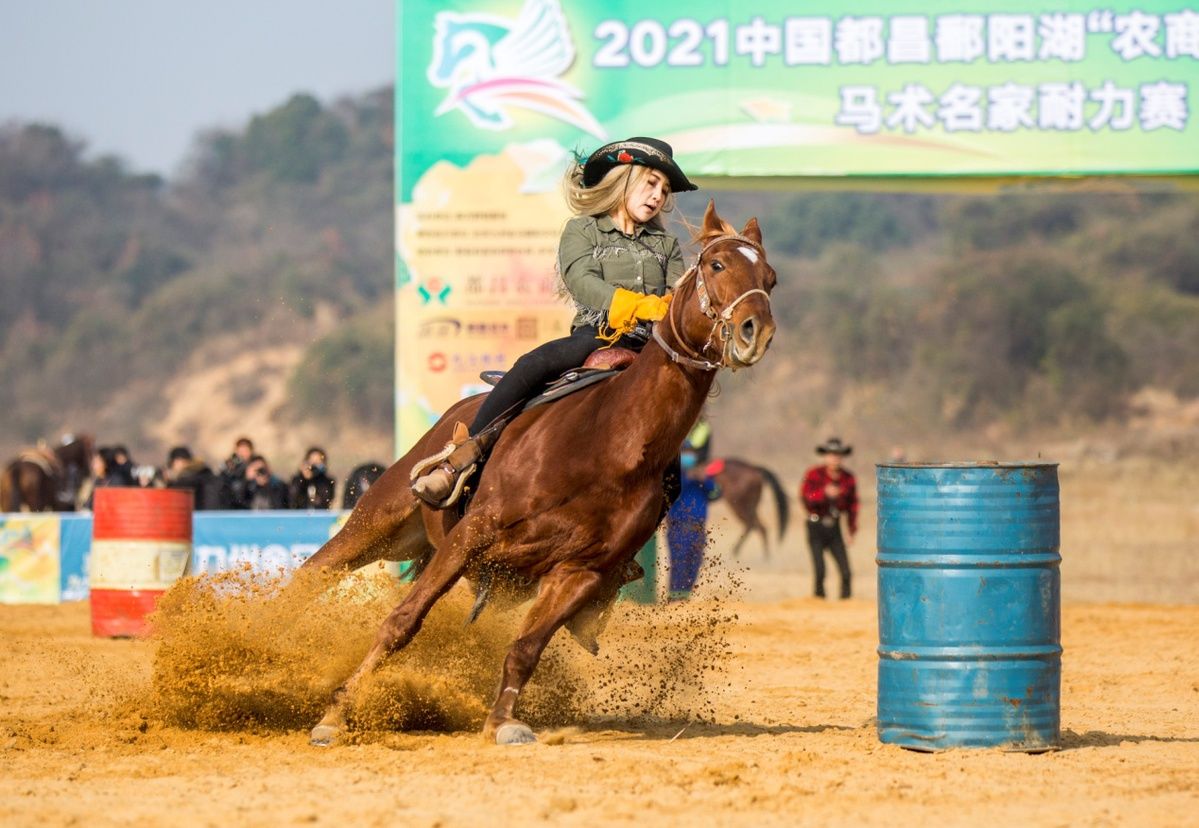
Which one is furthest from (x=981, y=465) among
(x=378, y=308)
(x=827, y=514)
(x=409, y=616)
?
(x=378, y=308)

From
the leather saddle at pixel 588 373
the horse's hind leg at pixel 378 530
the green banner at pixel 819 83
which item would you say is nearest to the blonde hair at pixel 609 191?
the leather saddle at pixel 588 373

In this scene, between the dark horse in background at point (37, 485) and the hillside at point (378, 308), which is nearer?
the dark horse in background at point (37, 485)

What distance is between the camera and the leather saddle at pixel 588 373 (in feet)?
27.8

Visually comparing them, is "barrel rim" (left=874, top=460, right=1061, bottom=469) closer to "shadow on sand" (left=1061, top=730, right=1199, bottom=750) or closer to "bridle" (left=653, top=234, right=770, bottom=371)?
"bridle" (left=653, top=234, right=770, bottom=371)

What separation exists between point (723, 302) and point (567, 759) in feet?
6.77

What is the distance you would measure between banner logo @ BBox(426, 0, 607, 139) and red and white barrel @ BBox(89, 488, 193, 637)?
15.5 ft

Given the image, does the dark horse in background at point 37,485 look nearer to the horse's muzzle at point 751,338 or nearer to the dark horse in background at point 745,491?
the dark horse in background at point 745,491

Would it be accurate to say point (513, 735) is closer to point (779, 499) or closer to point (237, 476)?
point (237, 476)

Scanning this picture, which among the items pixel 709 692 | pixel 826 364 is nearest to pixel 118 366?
pixel 826 364

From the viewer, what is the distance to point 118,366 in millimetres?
66312

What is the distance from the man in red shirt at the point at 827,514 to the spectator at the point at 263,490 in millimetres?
5942

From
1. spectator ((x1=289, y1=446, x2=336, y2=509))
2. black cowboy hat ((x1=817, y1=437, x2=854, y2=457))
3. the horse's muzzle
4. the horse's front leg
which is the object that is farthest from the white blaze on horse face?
black cowboy hat ((x1=817, y1=437, x2=854, y2=457))

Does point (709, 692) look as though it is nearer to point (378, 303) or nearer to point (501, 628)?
point (501, 628)

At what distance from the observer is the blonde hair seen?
8.60 metres
